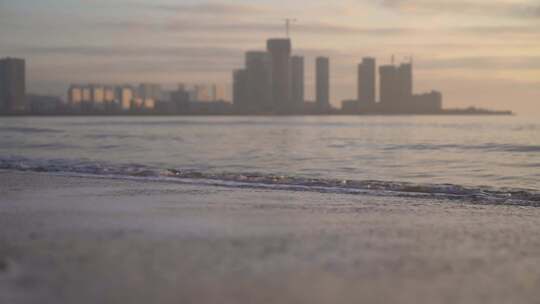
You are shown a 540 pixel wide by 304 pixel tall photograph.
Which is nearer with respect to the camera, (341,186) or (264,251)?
(264,251)

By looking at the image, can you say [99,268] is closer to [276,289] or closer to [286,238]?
[276,289]

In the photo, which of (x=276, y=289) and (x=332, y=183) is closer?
(x=276, y=289)

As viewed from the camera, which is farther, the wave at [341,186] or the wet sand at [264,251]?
the wave at [341,186]

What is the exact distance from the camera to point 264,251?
20.8 feet

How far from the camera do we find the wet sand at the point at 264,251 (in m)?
4.86

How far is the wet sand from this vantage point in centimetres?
486

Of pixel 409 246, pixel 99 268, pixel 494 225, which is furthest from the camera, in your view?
pixel 494 225

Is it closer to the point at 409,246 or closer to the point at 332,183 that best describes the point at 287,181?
the point at 332,183

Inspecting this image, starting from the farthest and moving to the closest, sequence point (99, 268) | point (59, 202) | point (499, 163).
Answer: point (499, 163) < point (59, 202) < point (99, 268)

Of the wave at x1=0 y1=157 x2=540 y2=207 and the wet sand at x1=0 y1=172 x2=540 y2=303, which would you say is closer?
the wet sand at x1=0 y1=172 x2=540 y2=303

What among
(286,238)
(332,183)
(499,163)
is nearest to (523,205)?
(332,183)

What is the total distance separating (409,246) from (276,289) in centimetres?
233

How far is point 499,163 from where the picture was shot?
858 inches

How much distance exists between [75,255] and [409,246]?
136 inches
